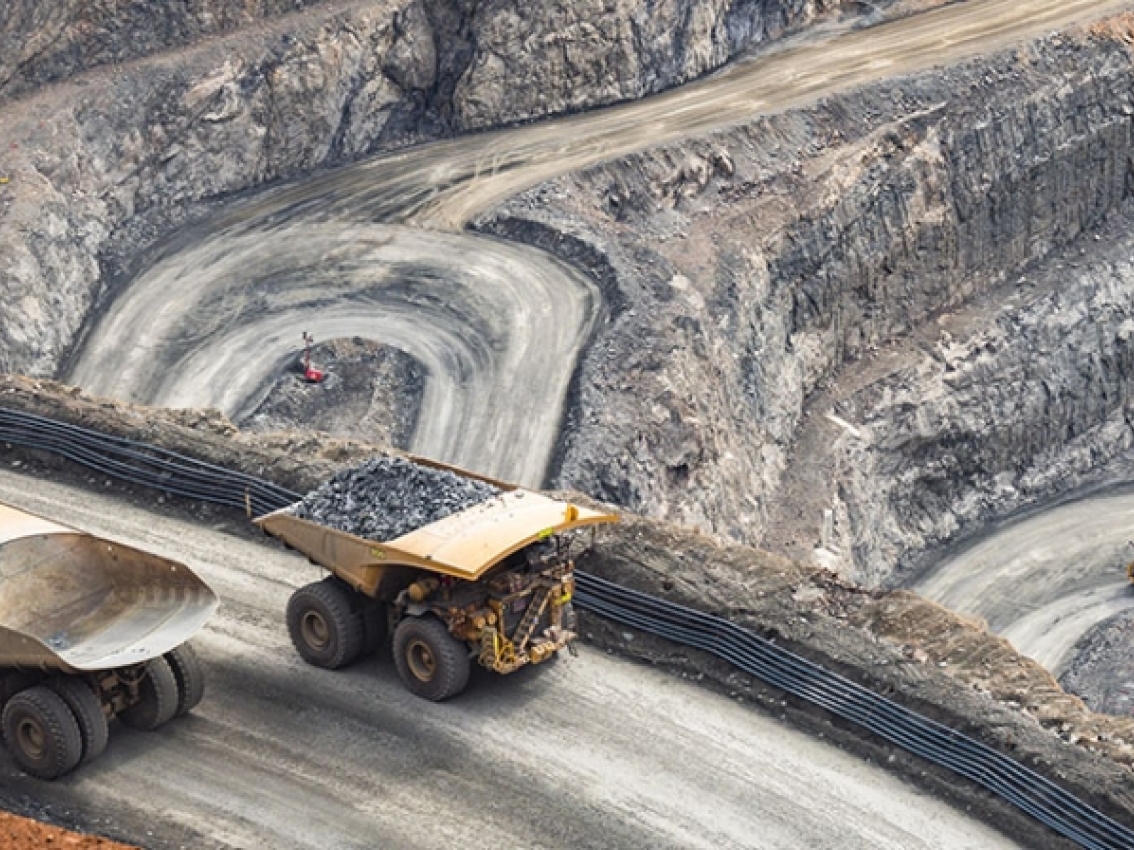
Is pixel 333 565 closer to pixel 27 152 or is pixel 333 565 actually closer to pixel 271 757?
pixel 271 757

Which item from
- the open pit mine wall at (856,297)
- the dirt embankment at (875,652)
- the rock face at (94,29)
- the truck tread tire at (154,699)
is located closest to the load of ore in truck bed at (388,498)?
the truck tread tire at (154,699)

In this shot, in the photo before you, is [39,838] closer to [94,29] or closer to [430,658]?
[430,658]

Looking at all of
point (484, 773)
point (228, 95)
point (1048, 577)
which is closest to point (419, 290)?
point (228, 95)

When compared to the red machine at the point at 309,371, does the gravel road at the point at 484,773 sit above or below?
below

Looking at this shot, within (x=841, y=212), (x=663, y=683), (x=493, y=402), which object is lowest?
(x=663, y=683)

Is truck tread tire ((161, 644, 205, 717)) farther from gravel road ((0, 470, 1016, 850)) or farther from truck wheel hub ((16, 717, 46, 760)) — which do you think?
truck wheel hub ((16, 717, 46, 760))

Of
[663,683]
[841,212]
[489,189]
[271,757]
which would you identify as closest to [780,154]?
[841,212]

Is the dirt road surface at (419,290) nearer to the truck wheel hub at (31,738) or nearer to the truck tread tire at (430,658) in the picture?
the truck tread tire at (430,658)
